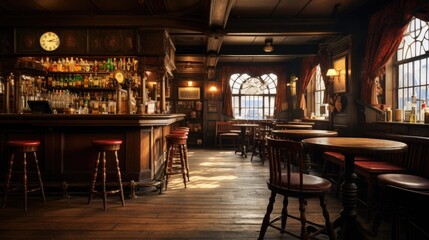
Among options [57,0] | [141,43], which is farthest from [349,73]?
[57,0]

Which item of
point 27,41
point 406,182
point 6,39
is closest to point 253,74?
point 27,41

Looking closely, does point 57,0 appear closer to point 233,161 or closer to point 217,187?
point 217,187

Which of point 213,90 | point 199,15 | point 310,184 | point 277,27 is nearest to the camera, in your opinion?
point 310,184

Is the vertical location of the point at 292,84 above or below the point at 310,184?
above

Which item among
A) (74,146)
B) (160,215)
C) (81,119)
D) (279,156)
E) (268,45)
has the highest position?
(268,45)

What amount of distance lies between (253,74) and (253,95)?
2.65 ft

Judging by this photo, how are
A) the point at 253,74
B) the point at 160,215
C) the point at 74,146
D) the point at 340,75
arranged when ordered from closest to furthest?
the point at 160,215, the point at 74,146, the point at 340,75, the point at 253,74

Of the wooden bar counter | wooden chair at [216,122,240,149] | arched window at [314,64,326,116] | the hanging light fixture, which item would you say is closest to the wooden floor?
the wooden bar counter

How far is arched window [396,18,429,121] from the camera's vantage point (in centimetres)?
450

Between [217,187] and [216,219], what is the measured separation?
1471mm

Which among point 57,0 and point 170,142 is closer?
point 170,142

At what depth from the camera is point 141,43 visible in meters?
6.06

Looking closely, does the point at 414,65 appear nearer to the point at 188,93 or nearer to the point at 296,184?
the point at 296,184

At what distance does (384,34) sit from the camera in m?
4.94
